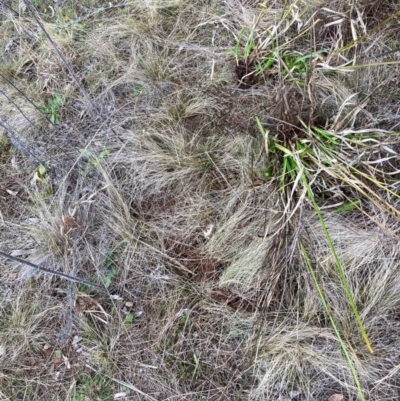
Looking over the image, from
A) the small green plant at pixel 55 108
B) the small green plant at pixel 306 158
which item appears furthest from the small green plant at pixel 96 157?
the small green plant at pixel 306 158

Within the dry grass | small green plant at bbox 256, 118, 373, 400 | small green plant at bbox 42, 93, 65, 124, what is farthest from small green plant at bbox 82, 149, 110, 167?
small green plant at bbox 256, 118, 373, 400

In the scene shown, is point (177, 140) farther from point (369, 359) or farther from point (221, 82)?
point (369, 359)

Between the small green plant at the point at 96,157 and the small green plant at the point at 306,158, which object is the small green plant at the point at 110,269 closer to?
the small green plant at the point at 96,157

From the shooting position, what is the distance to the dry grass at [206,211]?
5.10 ft

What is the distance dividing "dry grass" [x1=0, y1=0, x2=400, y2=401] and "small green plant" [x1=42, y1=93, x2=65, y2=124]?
12 millimetres

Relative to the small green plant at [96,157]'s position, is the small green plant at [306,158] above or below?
below

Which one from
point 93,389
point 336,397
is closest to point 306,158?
point 336,397

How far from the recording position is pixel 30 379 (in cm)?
174

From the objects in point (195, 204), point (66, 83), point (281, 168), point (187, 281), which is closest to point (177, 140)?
point (195, 204)

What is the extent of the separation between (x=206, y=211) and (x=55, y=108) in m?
1.03

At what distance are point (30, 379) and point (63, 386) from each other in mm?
155

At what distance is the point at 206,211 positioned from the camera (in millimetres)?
1760

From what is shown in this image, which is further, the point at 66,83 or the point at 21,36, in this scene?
the point at 21,36

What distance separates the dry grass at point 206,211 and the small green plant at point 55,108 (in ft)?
0.04
